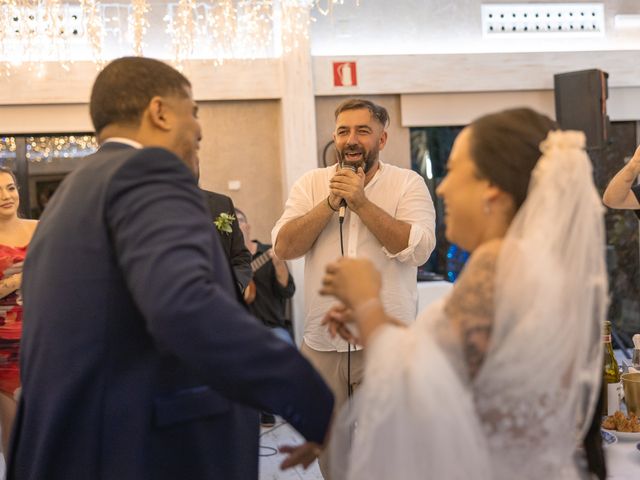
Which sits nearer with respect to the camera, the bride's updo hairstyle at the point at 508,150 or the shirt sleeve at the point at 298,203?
the bride's updo hairstyle at the point at 508,150

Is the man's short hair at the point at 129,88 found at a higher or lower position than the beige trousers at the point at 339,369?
higher

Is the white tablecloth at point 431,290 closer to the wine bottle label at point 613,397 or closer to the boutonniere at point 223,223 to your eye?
the boutonniere at point 223,223

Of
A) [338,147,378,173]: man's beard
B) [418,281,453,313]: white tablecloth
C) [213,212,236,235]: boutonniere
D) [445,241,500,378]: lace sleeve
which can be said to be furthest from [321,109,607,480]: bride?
[418,281,453,313]: white tablecloth

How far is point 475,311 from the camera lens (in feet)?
4.88

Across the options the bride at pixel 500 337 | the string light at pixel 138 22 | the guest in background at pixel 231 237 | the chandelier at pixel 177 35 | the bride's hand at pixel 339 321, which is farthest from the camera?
the chandelier at pixel 177 35

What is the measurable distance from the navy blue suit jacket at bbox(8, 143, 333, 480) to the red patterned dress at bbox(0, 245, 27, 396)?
2.34 m

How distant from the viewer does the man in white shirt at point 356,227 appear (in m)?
3.08

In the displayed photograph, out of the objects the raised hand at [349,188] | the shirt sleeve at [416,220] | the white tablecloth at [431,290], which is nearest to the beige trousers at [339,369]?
the shirt sleeve at [416,220]

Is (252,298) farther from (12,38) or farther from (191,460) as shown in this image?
(191,460)

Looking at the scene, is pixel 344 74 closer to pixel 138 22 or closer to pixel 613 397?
pixel 138 22

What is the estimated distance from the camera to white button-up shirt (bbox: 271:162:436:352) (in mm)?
3107

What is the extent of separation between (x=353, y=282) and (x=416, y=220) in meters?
1.57

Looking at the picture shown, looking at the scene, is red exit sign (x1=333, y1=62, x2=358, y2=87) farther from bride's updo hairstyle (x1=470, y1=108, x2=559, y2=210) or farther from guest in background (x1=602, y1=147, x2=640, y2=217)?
bride's updo hairstyle (x1=470, y1=108, x2=559, y2=210)

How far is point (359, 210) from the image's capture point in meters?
3.07
